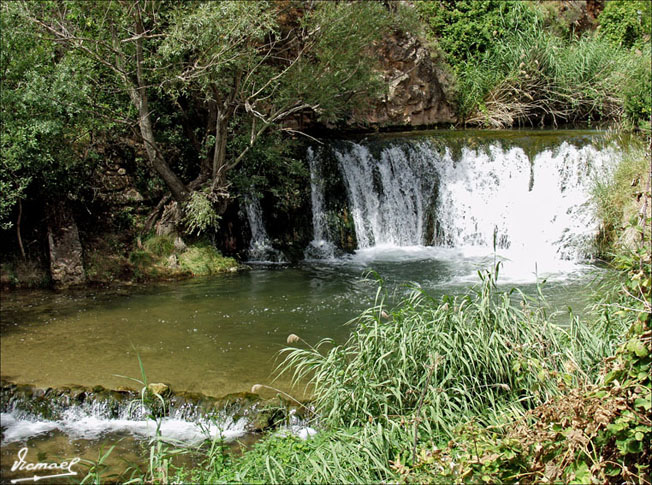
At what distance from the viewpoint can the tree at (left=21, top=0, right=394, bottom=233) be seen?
836 cm

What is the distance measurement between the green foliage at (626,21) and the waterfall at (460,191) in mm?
8744

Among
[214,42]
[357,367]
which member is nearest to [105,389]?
[357,367]

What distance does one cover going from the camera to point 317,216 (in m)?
11.8

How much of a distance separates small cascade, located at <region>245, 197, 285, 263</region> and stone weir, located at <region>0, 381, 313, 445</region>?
5433 mm

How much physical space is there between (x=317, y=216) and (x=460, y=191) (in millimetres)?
2808

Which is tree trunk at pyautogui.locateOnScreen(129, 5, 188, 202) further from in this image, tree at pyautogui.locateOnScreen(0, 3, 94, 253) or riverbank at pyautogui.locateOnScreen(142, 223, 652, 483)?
riverbank at pyautogui.locateOnScreen(142, 223, 652, 483)

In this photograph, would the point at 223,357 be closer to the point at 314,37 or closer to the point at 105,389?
the point at 105,389

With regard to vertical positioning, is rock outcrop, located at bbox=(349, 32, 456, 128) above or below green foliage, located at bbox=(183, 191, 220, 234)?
above

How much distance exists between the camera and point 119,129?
9867 mm

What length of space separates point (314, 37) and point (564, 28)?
11.1 metres

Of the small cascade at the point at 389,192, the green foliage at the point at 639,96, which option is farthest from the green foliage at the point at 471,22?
the small cascade at the point at 389,192
